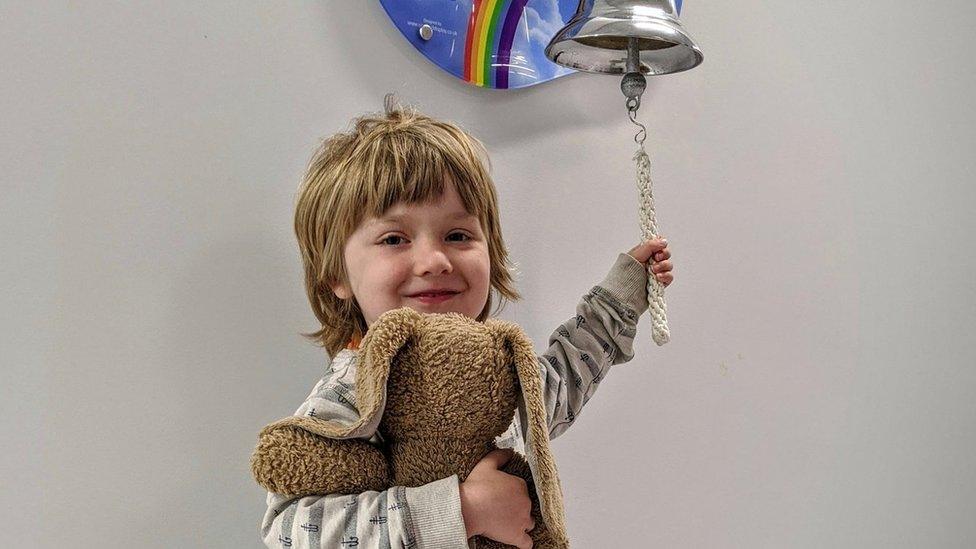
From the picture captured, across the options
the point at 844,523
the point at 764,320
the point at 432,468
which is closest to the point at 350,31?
the point at 432,468

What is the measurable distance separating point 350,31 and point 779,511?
0.81 m

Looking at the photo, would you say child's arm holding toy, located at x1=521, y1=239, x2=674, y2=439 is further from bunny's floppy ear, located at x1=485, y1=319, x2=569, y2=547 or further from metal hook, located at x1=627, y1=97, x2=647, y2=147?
bunny's floppy ear, located at x1=485, y1=319, x2=569, y2=547

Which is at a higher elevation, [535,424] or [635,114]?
[635,114]

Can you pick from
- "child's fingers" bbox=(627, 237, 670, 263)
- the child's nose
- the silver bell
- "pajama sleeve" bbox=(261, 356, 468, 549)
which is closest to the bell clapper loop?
the silver bell

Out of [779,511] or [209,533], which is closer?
[209,533]

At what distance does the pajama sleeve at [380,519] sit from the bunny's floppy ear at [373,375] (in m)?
0.02

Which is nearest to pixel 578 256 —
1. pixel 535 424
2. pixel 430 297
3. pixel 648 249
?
pixel 648 249

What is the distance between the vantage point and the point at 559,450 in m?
1.03

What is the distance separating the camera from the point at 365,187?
0.75 m

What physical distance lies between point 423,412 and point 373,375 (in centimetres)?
5

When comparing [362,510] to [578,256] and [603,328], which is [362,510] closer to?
[603,328]

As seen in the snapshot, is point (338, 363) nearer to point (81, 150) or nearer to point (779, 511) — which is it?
point (81, 150)

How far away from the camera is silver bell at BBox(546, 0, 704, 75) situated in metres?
0.82

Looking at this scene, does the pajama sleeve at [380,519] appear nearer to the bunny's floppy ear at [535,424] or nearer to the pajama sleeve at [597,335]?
the bunny's floppy ear at [535,424]
